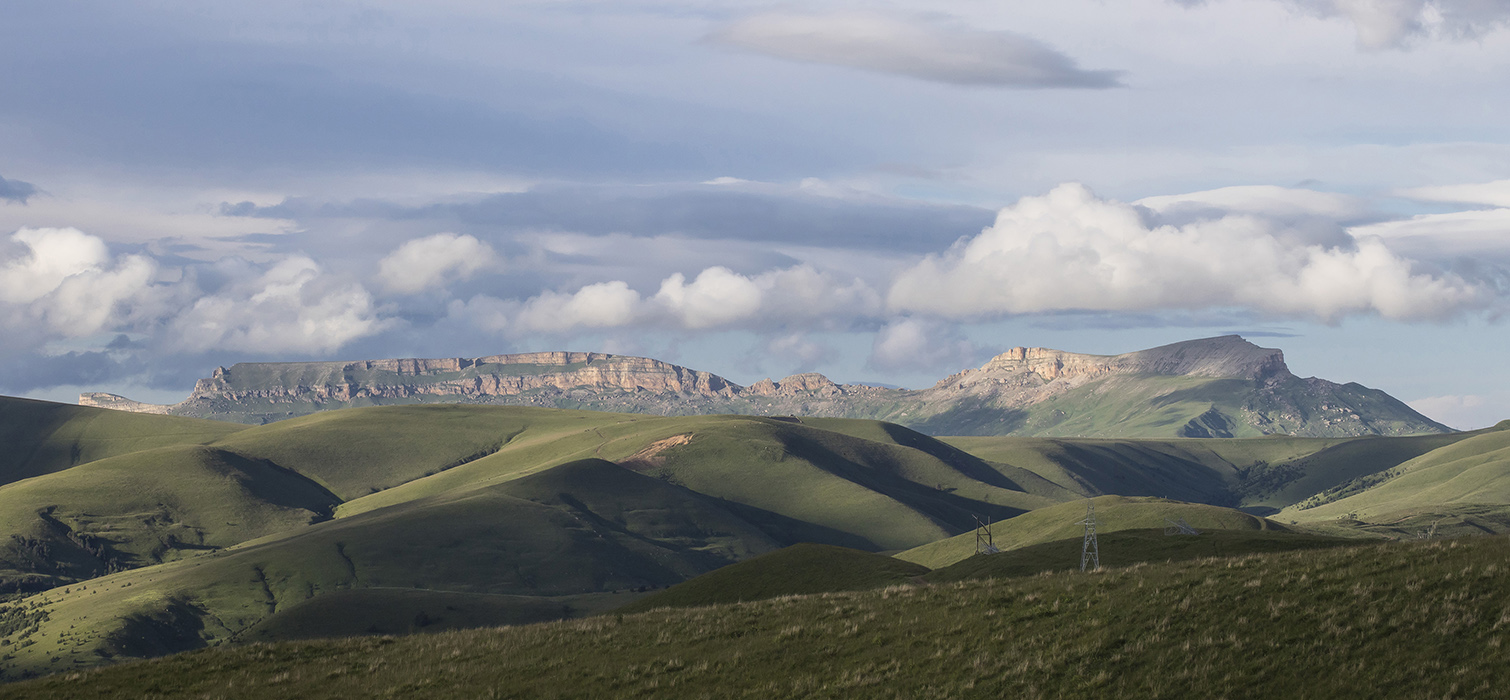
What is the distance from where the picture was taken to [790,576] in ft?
361

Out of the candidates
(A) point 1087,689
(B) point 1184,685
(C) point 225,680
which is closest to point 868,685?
(A) point 1087,689

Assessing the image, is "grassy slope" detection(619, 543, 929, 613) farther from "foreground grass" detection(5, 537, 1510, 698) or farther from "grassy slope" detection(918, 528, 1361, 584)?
"foreground grass" detection(5, 537, 1510, 698)

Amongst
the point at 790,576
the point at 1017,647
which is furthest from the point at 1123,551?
the point at 1017,647

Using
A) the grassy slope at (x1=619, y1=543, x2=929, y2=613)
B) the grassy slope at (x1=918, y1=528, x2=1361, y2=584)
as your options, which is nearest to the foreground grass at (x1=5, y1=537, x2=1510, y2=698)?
the grassy slope at (x1=918, y1=528, x2=1361, y2=584)

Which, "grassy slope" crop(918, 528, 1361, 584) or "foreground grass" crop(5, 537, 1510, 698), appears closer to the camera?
"foreground grass" crop(5, 537, 1510, 698)

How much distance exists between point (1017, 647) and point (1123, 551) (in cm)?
6004

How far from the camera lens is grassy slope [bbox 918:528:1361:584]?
83250 millimetres

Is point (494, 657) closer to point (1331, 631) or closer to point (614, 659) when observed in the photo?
point (614, 659)

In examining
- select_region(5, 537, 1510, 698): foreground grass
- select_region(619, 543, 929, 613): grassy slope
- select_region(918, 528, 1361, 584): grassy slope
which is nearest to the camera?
select_region(5, 537, 1510, 698): foreground grass

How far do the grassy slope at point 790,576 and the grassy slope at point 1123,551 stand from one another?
8.88m

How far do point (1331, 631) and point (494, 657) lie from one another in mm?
28151

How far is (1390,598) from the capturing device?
109 feet

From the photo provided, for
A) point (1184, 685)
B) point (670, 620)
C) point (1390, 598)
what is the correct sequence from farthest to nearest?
point (670, 620) → point (1390, 598) → point (1184, 685)

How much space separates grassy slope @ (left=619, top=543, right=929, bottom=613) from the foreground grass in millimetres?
53910
